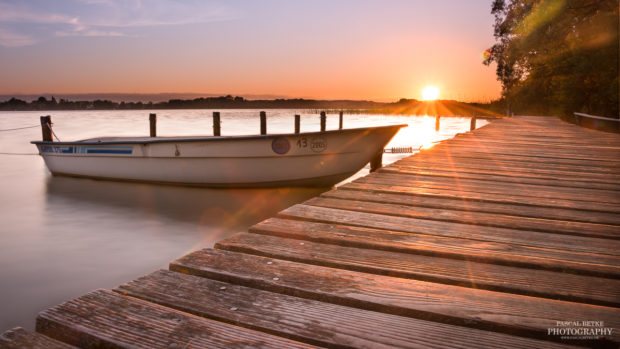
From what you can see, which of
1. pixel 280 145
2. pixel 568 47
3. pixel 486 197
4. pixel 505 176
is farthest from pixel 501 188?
pixel 568 47

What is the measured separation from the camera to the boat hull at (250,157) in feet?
29.8

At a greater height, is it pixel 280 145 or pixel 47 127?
pixel 47 127

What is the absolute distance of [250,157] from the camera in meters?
9.17

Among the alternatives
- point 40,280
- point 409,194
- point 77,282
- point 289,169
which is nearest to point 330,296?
point 409,194

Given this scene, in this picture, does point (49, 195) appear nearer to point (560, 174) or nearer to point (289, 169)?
point (289, 169)

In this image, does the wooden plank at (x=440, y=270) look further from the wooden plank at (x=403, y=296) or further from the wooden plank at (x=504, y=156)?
the wooden plank at (x=504, y=156)

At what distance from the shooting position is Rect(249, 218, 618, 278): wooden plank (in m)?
1.79

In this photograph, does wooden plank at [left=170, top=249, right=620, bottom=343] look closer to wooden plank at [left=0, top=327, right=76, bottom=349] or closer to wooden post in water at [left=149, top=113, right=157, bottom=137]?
wooden plank at [left=0, top=327, right=76, bottom=349]

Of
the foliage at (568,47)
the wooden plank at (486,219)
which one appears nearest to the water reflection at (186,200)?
the wooden plank at (486,219)

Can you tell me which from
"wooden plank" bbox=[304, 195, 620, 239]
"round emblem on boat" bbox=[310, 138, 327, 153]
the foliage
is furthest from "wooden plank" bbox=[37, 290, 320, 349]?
the foliage

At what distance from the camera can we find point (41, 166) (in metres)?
14.9

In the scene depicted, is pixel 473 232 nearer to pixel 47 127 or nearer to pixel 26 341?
pixel 26 341

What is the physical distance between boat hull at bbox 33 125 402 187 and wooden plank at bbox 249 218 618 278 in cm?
683

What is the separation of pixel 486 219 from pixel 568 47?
929 inches
